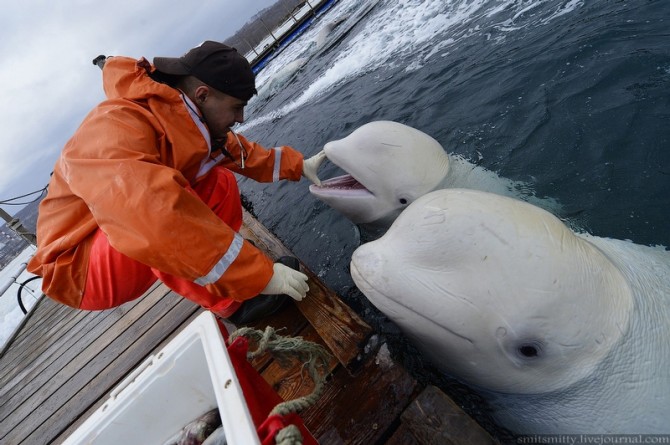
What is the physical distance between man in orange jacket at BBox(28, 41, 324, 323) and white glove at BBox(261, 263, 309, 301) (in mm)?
11

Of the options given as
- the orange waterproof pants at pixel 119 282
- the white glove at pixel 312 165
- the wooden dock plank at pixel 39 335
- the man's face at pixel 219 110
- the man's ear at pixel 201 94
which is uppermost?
the man's ear at pixel 201 94

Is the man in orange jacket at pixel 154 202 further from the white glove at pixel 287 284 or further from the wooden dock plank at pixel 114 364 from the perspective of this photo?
the wooden dock plank at pixel 114 364

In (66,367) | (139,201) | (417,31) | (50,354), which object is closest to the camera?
(139,201)

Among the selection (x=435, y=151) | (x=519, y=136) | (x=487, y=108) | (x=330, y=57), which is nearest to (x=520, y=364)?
(x=435, y=151)

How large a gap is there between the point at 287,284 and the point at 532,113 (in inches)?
165

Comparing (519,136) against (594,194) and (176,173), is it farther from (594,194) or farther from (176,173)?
(176,173)

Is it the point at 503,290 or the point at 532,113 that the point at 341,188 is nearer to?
the point at 503,290

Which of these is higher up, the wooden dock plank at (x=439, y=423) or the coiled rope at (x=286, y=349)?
the coiled rope at (x=286, y=349)

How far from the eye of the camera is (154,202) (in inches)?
83.8

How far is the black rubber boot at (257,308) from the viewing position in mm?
3084

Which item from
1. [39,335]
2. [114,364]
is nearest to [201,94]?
[114,364]

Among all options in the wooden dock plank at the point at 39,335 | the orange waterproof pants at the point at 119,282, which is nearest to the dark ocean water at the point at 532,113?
the orange waterproof pants at the point at 119,282

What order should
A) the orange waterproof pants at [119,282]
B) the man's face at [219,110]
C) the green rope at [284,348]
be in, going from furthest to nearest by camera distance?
the man's face at [219,110] → the orange waterproof pants at [119,282] → the green rope at [284,348]

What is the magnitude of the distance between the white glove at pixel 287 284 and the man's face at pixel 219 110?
1354 mm
